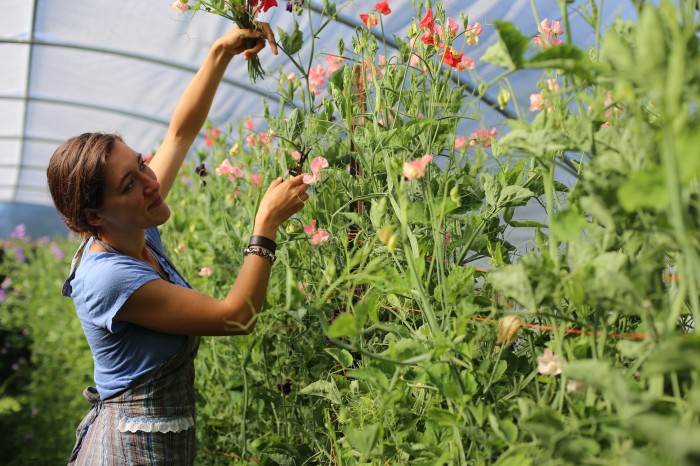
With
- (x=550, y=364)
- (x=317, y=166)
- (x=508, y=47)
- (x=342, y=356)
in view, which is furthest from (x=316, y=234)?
(x=508, y=47)

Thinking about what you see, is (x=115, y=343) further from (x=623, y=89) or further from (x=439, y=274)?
(x=623, y=89)

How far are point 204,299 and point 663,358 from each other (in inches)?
36.5

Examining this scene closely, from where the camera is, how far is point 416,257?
96 cm

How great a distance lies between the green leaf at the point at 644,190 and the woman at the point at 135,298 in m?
0.82

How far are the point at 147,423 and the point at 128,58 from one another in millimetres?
4207

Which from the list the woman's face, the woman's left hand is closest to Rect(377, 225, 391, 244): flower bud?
the woman's left hand

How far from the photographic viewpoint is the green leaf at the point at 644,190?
0.52 metres

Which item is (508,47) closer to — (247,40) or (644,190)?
(644,190)

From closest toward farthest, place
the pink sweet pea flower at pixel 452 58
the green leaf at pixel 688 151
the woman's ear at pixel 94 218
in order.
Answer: the green leaf at pixel 688 151
the pink sweet pea flower at pixel 452 58
the woman's ear at pixel 94 218

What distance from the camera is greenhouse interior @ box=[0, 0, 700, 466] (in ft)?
2.01

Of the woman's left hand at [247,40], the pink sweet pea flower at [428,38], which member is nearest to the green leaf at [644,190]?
the pink sweet pea flower at [428,38]

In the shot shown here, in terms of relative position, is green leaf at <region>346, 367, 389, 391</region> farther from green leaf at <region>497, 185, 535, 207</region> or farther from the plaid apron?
the plaid apron

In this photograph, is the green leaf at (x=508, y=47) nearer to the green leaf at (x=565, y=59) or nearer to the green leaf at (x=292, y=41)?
the green leaf at (x=565, y=59)

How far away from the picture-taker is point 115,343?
1.42 metres
